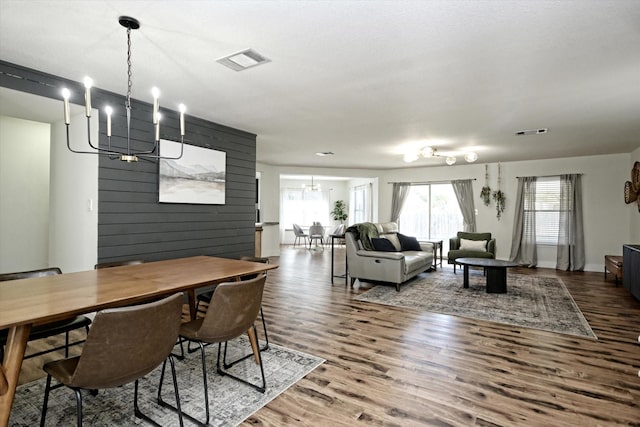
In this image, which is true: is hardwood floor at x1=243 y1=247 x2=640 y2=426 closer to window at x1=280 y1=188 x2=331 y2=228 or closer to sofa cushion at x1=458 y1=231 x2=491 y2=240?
sofa cushion at x1=458 y1=231 x2=491 y2=240

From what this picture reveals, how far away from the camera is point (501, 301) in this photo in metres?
4.66

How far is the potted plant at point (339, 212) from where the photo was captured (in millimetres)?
12688

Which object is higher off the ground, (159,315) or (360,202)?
(360,202)

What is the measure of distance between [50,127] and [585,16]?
551 centimetres

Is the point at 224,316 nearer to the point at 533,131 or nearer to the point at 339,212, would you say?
the point at 533,131

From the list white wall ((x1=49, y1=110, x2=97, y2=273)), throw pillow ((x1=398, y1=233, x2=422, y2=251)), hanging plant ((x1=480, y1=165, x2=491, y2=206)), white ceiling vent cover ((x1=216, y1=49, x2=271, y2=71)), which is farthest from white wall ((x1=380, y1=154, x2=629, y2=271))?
white wall ((x1=49, y1=110, x2=97, y2=273))

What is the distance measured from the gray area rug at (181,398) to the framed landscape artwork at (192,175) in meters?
2.12

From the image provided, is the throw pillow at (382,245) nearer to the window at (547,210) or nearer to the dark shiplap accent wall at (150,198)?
the dark shiplap accent wall at (150,198)

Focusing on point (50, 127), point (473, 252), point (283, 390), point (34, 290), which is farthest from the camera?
point (473, 252)

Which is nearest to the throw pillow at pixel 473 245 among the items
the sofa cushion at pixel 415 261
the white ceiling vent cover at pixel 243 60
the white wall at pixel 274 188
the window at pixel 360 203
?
the sofa cushion at pixel 415 261

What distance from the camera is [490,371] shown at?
8.62 ft

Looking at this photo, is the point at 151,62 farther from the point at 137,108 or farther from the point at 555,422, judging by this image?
the point at 555,422

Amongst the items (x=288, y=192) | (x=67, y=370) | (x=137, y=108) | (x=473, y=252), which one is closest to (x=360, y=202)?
(x=288, y=192)

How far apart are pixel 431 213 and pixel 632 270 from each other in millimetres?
4703
